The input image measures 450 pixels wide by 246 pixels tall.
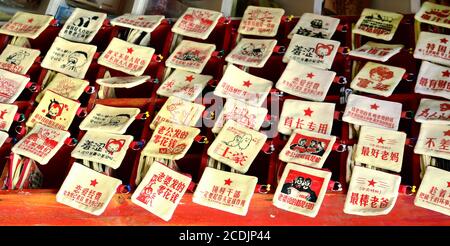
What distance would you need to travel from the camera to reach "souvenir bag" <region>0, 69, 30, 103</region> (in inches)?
95.0

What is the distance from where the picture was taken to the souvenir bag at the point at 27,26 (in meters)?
2.68

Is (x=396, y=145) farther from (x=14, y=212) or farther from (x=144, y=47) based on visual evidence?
(x=14, y=212)

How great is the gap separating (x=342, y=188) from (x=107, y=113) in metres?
0.95

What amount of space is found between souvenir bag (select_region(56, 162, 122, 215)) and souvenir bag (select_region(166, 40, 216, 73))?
60 centimetres

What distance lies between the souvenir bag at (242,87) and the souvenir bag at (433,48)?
59 centimetres

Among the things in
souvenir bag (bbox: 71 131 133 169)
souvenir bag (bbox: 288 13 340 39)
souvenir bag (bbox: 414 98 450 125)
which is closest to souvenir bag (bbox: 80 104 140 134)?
souvenir bag (bbox: 71 131 133 169)

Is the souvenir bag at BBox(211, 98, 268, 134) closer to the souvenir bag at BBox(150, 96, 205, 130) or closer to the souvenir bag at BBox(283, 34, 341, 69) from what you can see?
the souvenir bag at BBox(150, 96, 205, 130)

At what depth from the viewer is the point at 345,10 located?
3.09m

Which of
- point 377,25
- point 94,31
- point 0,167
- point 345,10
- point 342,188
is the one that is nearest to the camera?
point 342,188

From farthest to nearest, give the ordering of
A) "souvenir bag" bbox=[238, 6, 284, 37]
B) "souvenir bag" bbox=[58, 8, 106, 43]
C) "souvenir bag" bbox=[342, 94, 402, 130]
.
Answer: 1. "souvenir bag" bbox=[58, 8, 106, 43]
2. "souvenir bag" bbox=[238, 6, 284, 37]
3. "souvenir bag" bbox=[342, 94, 402, 130]

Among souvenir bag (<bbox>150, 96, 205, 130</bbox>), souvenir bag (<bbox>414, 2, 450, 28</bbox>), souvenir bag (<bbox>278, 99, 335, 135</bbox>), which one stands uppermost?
souvenir bag (<bbox>414, 2, 450, 28</bbox>)

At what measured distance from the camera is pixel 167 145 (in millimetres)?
2115

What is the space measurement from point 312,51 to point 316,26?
0.63 ft

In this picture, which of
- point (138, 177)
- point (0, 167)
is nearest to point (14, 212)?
point (0, 167)
